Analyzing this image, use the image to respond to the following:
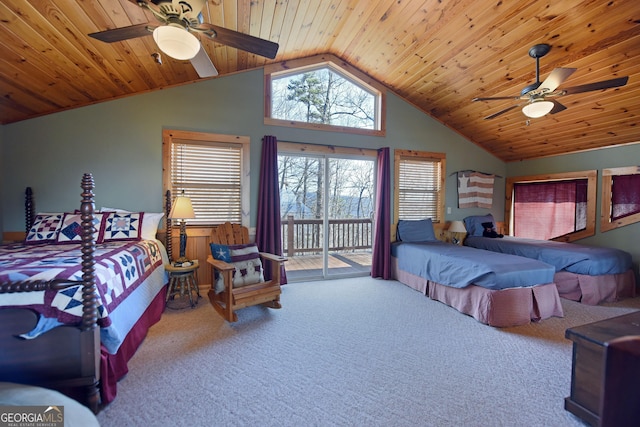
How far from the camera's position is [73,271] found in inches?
65.9

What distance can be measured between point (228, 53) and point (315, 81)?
147 cm

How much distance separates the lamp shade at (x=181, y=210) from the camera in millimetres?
3088

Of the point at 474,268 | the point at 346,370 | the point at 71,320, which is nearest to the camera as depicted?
the point at 71,320

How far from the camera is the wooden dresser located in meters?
1.53

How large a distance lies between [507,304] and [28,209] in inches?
213

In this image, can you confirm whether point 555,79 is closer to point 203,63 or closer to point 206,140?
point 203,63

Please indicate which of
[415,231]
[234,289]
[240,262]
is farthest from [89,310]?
[415,231]

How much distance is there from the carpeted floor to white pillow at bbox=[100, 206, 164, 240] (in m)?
0.97

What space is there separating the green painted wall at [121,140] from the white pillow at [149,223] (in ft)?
0.38

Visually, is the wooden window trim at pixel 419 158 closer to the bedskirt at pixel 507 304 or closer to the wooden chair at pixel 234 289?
the bedskirt at pixel 507 304

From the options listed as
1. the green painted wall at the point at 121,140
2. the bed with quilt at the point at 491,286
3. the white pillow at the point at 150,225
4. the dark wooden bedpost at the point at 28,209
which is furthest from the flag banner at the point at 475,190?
the dark wooden bedpost at the point at 28,209

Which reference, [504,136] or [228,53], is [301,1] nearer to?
[228,53]

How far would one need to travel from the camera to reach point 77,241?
2.86 meters

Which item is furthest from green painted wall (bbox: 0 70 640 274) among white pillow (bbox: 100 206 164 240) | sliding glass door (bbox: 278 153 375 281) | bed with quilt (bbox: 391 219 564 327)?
bed with quilt (bbox: 391 219 564 327)
